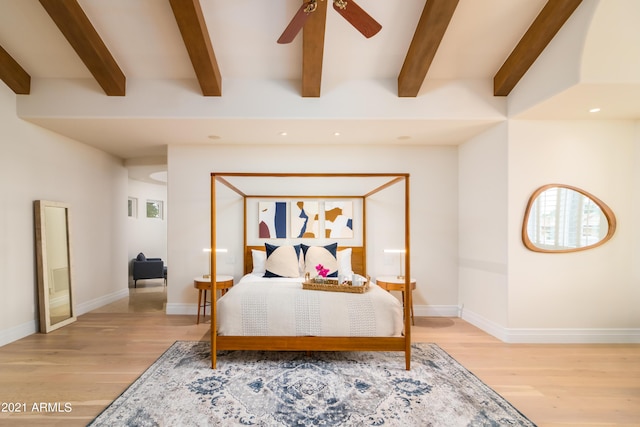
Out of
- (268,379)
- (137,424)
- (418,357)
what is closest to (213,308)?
(268,379)

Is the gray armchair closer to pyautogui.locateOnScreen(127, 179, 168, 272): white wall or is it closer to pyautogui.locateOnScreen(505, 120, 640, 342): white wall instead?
pyautogui.locateOnScreen(127, 179, 168, 272): white wall

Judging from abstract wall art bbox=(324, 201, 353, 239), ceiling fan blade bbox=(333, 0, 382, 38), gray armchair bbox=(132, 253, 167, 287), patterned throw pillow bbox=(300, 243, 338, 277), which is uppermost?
ceiling fan blade bbox=(333, 0, 382, 38)

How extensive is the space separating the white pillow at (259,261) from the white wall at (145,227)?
422 cm

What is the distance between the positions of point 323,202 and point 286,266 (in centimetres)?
118

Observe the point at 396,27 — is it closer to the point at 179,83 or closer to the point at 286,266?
the point at 179,83

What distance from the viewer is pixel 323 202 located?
508cm

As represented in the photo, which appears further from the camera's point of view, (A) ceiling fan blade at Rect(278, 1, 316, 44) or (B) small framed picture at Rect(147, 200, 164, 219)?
(B) small framed picture at Rect(147, 200, 164, 219)

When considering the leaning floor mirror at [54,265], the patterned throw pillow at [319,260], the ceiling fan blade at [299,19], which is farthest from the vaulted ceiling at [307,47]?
the patterned throw pillow at [319,260]

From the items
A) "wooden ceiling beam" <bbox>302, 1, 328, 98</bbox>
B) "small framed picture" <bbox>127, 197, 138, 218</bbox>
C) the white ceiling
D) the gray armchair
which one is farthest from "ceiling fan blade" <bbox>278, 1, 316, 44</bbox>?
"small framed picture" <bbox>127, 197, 138, 218</bbox>

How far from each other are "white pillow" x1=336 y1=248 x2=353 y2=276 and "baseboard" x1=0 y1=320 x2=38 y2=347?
12.3ft

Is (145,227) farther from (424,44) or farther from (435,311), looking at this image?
(424,44)

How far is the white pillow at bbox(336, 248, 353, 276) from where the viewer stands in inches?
183

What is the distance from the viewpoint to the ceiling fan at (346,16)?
7.11 ft

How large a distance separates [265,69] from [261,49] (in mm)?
253
